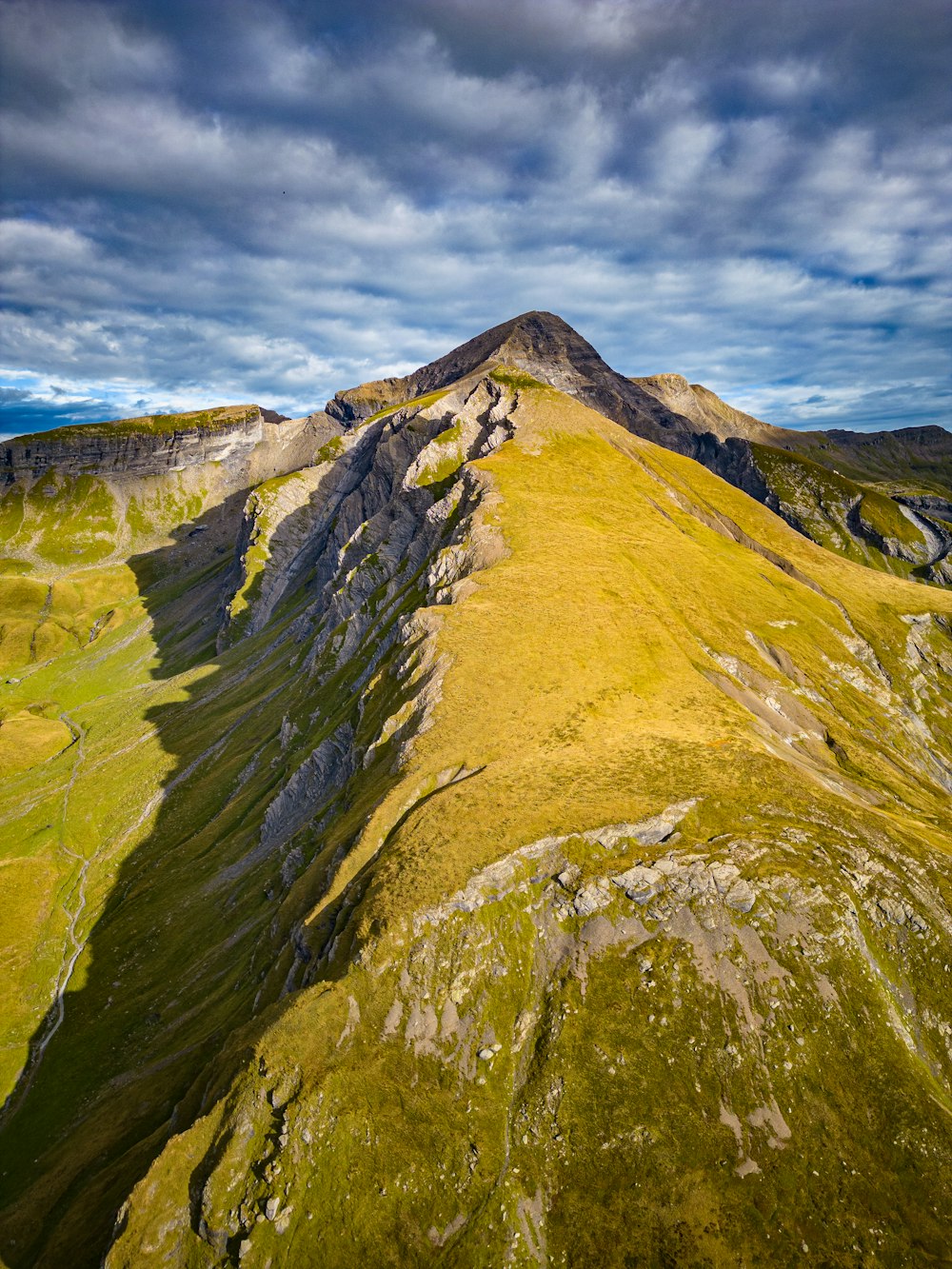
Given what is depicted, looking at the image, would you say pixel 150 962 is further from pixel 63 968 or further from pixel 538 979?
pixel 538 979

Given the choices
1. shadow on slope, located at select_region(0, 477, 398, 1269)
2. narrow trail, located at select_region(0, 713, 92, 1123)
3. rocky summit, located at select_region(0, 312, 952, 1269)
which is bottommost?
narrow trail, located at select_region(0, 713, 92, 1123)

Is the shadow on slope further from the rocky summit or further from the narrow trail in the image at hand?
the rocky summit

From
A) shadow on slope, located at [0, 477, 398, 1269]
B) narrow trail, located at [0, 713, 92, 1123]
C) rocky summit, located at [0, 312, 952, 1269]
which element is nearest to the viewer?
rocky summit, located at [0, 312, 952, 1269]

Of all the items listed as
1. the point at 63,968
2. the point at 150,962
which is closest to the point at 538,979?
the point at 150,962

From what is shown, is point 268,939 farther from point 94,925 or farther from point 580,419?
point 580,419

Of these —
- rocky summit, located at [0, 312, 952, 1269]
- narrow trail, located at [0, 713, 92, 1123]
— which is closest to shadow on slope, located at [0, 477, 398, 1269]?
narrow trail, located at [0, 713, 92, 1123]

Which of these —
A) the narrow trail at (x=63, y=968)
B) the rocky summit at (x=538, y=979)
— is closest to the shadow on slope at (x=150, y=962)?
the narrow trail at (x=63, y=968)

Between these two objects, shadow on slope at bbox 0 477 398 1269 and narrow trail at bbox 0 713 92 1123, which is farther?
narrow trail at bbox 0 713 92 1123

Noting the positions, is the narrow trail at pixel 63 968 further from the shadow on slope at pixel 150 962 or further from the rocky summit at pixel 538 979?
the rocky summit at pixel 538 979
